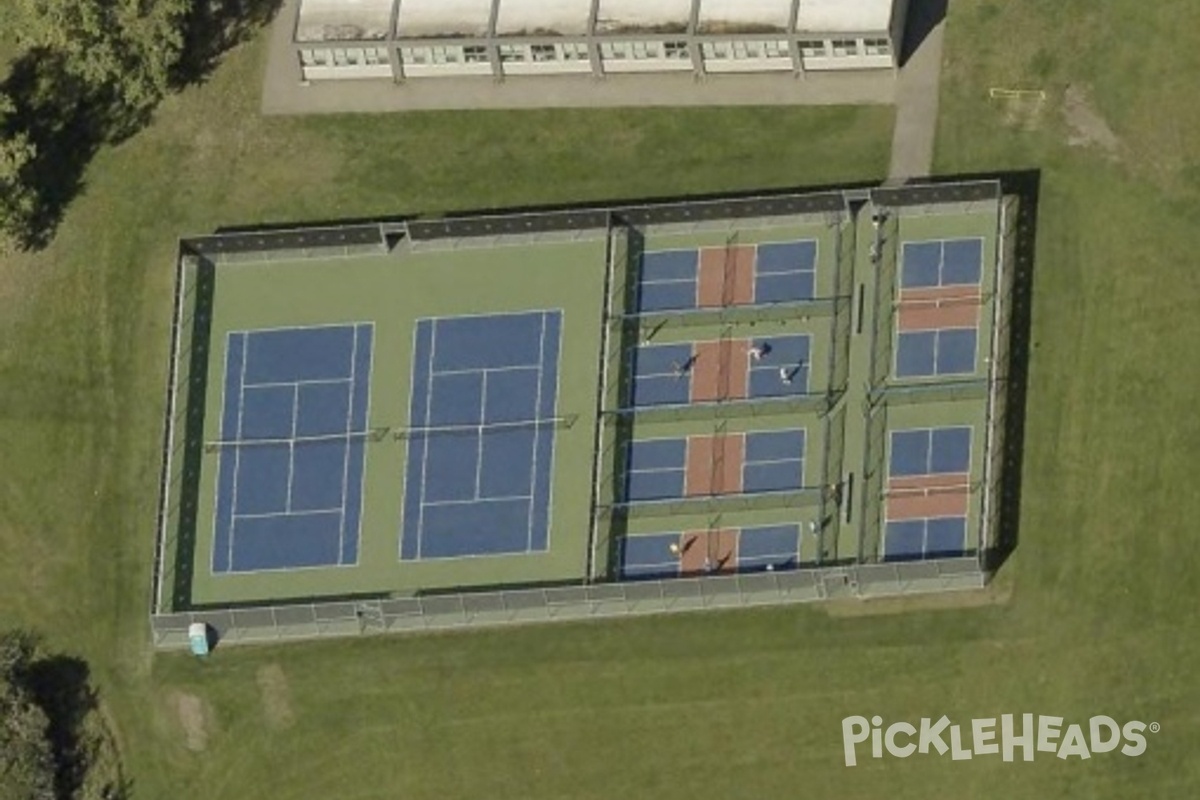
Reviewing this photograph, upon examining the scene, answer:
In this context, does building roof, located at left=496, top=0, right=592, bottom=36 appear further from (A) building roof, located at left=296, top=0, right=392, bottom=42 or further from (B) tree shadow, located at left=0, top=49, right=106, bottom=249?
(B) tree shadow, located at left=0, top=49, right=106, bottom=249

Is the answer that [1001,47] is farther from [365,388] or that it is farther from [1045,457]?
[365,388]

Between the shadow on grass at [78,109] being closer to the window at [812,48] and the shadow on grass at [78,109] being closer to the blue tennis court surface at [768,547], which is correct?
the window at [812,48]

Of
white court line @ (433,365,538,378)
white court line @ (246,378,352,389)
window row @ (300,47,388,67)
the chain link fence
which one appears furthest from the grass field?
white court line @ (433,365,538,378)

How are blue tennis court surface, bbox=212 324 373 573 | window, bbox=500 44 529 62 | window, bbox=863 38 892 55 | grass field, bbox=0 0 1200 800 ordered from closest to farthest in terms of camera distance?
grass field, bbox=0 0 1200 800, window, bbox=863 38 892 55, blue tennis court surface, bbox=212 324 373 573, window, bbox=500 44 529 62

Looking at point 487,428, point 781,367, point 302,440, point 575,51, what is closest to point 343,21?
point 575,51

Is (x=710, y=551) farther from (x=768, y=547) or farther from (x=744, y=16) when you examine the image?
(x=744, y=16)

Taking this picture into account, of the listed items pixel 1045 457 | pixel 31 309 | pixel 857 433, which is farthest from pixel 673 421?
pixel 31 309
